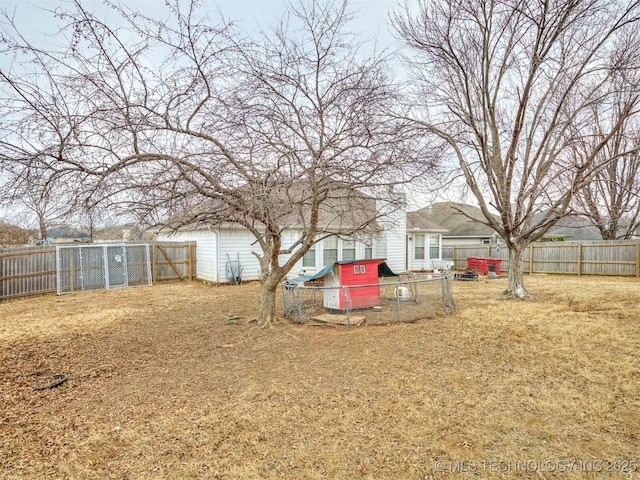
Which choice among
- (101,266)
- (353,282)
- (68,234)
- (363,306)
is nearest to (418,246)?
(363,306)

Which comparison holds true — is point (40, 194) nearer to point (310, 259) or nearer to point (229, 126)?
point (229, 126)

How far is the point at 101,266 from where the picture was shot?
13594 mm

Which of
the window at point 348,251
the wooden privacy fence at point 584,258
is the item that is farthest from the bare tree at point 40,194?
the wooden privacy fence at point 584,258

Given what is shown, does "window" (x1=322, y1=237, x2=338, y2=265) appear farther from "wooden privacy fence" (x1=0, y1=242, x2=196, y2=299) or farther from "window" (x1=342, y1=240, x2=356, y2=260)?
"wooden privacy fence" (x1=0, y1=242, x2=196, y2=299)

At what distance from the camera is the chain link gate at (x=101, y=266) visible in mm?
12617

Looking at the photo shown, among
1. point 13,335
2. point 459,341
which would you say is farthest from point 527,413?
point 13,335

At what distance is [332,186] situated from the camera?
6.09 m

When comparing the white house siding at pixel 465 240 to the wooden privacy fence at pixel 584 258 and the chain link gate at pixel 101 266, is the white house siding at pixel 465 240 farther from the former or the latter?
the chain link gate at pixel 101 266

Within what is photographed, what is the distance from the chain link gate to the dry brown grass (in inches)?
233

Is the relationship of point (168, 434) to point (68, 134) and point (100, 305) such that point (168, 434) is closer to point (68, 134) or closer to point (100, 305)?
point (68, 134)

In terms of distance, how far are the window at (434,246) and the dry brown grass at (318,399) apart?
12671 mm

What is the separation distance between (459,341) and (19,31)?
24.0 feet

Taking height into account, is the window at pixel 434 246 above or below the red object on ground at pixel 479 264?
above

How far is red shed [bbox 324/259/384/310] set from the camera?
8.10m
